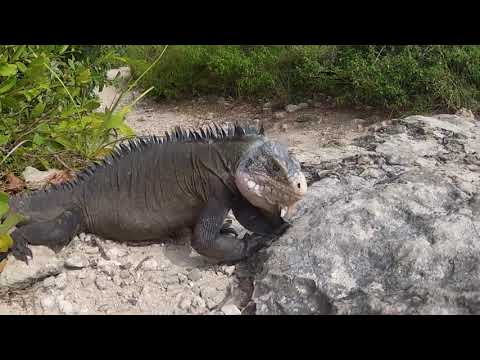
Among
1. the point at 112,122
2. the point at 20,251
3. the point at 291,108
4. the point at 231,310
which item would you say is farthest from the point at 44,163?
the point at 291,108

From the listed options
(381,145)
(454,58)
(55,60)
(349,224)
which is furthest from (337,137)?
(349,224)

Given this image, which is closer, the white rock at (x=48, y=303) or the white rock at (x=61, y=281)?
the white rock at (x=48, y=303)

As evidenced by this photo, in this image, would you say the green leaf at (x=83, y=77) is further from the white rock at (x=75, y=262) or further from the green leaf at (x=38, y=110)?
the white rock at (x=75, y=262)

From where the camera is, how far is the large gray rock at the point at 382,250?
2.97 metres

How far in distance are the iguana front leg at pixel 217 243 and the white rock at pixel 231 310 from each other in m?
0.48

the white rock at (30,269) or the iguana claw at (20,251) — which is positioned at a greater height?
the iguana claw at (20,251)

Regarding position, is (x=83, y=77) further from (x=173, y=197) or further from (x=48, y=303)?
(x=48, y=303)

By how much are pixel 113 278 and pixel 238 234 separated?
101 centimetres

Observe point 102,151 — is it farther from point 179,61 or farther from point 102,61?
point 179,61

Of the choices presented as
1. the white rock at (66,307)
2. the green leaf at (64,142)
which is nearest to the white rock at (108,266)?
the white rock at (66,307)

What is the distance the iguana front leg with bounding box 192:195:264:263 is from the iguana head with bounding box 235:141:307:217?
0.88 feet

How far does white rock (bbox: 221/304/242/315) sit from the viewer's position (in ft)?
10.9

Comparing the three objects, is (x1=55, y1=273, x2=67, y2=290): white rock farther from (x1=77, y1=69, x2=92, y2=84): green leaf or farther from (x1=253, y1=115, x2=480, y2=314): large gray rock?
(x1=77, y1=69, x2=92, y2=84): green leaf

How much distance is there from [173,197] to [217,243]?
598 mm
